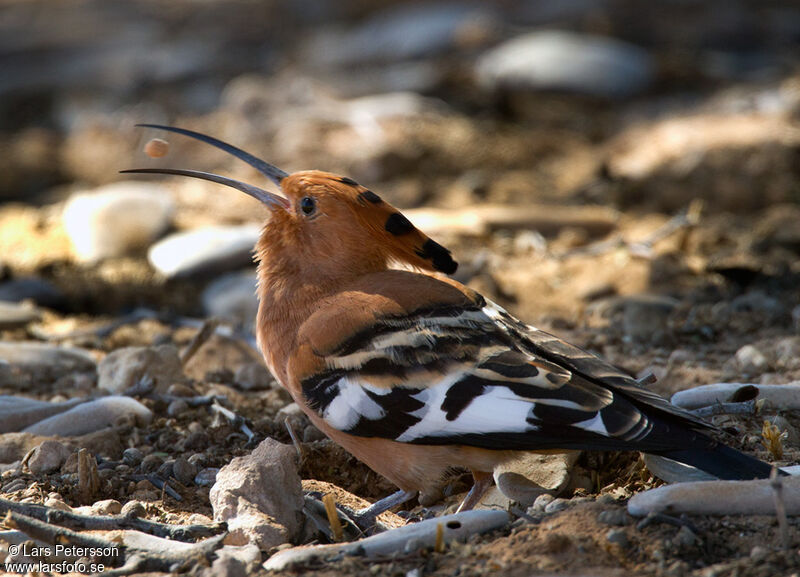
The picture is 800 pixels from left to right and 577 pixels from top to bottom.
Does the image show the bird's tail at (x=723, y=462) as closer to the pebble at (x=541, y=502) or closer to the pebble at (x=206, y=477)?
the pebble at (x=541, y=502)

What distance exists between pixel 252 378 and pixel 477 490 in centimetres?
143

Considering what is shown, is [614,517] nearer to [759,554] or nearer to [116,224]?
[759,554]

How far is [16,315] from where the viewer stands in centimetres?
514

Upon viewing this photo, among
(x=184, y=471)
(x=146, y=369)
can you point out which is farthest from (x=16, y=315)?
(x=184, y=471)

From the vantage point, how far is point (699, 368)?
12.9 feet

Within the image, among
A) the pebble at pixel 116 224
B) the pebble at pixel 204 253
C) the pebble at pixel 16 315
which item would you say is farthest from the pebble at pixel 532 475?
the pebble at pixel 116 224

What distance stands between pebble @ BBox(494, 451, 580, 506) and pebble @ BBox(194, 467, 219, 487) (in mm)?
930

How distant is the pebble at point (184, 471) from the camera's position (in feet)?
10.8

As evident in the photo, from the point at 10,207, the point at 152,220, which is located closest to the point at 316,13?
the point at 10,207

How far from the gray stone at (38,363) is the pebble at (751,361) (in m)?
2.79

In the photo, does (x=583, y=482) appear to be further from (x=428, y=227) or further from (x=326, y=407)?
(x=428, y=227)

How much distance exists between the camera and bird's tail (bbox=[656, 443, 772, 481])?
2689 millimetres

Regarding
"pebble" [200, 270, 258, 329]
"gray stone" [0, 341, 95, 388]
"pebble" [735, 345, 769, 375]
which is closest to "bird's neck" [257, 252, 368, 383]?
"gray stone" [0, 341, 95, 388]

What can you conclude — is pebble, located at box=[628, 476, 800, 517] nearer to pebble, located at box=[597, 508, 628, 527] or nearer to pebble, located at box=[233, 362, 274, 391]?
pebble, located at box=[597, 508, 628, 527]
